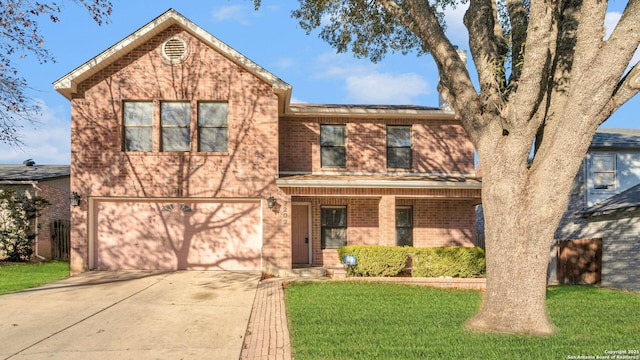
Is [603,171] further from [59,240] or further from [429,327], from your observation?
[59,240]

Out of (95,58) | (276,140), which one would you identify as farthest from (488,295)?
(95,58)

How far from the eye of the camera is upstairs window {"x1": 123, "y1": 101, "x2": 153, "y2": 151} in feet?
50.4

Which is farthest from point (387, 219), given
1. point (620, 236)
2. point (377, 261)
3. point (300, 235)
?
point (620, 236)

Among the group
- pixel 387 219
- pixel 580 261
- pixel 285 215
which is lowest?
pixel 580 261

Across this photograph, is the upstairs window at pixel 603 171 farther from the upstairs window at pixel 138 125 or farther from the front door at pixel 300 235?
the upstairs window at pixel 138 125

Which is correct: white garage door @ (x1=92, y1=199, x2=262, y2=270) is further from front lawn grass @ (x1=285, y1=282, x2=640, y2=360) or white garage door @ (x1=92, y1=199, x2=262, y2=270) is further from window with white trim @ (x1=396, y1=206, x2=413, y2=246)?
window with white trim @ (x1=396, y1=206, x2=413, y2=246)

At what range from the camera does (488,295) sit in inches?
307

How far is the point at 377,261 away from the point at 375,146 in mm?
4631

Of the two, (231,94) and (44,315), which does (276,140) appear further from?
(44,315)

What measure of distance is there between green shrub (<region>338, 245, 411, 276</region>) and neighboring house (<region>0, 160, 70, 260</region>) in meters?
12.1

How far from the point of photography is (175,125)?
15484 millimetres

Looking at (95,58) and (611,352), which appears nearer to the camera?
(611,352)

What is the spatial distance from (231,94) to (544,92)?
32.2 feet

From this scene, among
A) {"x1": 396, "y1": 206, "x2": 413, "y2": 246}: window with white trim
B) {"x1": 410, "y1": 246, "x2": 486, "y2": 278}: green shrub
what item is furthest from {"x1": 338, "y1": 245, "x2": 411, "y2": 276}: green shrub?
{"x1": 396, "y1": 206, "x2": 413, "y2": 246}: window with white trim
